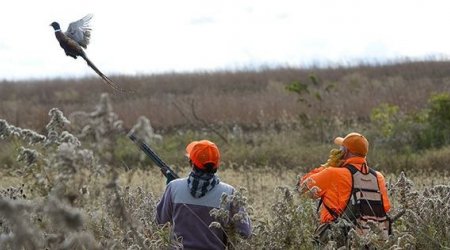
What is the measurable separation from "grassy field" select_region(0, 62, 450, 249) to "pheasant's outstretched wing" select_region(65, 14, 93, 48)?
0.74 metres

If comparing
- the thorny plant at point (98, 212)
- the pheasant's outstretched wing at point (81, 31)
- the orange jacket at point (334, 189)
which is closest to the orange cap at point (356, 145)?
the orange jacket at point (334, 189)

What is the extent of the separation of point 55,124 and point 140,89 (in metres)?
28.0

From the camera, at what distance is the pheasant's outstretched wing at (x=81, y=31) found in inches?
219

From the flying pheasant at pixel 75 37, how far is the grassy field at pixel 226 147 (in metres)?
0.67

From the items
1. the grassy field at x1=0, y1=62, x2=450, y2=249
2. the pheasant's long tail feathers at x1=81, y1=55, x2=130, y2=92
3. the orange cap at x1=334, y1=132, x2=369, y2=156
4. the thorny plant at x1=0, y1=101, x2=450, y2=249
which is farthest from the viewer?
the orange cap at x1=334, y1=132, x2=369, y2=156

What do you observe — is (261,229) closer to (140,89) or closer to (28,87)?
(140,89)

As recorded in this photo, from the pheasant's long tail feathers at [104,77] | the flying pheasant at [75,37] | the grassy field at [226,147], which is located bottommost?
the grassy field at [226,147]

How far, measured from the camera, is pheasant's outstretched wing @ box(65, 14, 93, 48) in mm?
5574

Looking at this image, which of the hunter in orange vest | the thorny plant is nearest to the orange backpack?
the hunter in orange vest

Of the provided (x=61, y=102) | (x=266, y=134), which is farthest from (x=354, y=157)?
(x=61, y=102)

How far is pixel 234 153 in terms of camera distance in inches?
656

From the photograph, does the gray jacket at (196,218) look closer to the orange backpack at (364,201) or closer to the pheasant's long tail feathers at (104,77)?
the orange backpack at (364,201)

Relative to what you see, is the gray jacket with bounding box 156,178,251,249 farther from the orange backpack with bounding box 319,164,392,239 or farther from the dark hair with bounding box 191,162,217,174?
the orange backpack with bounding box 319,164,392,239

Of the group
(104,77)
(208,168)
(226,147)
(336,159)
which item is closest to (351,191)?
(336,159)
